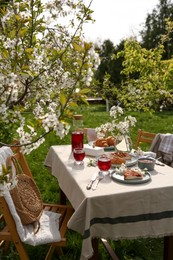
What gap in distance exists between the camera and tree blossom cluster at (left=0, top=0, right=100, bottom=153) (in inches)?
61.5

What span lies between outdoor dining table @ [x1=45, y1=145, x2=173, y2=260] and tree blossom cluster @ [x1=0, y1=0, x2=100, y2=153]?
50cm

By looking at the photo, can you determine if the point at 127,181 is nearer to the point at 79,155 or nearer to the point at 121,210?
the point at 121,210

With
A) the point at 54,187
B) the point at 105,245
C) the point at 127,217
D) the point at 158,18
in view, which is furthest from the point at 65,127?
the point at 158,18

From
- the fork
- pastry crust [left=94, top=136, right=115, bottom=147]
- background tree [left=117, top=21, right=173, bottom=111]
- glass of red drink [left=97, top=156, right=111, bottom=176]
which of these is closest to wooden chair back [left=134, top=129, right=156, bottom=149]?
pastry crust [left=94, top=136, right=115, bottom=147]

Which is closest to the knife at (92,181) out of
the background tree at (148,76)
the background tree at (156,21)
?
the background tree at (148,76)

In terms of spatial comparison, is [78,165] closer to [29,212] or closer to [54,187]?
[29,212]

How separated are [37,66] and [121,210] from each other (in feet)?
4.41

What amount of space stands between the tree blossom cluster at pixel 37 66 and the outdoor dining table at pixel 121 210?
503mm

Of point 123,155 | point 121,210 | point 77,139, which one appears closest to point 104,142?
point 77,139

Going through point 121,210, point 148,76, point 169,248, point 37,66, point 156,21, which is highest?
point 156,21

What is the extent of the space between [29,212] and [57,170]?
657 mm

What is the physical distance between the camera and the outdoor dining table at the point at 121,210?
1848mm

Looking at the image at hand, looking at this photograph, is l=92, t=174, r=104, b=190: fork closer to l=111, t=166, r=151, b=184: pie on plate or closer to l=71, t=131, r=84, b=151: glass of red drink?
l=111, t=166, r=151, b=184: pie on plate

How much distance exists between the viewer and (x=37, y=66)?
2.45 m
